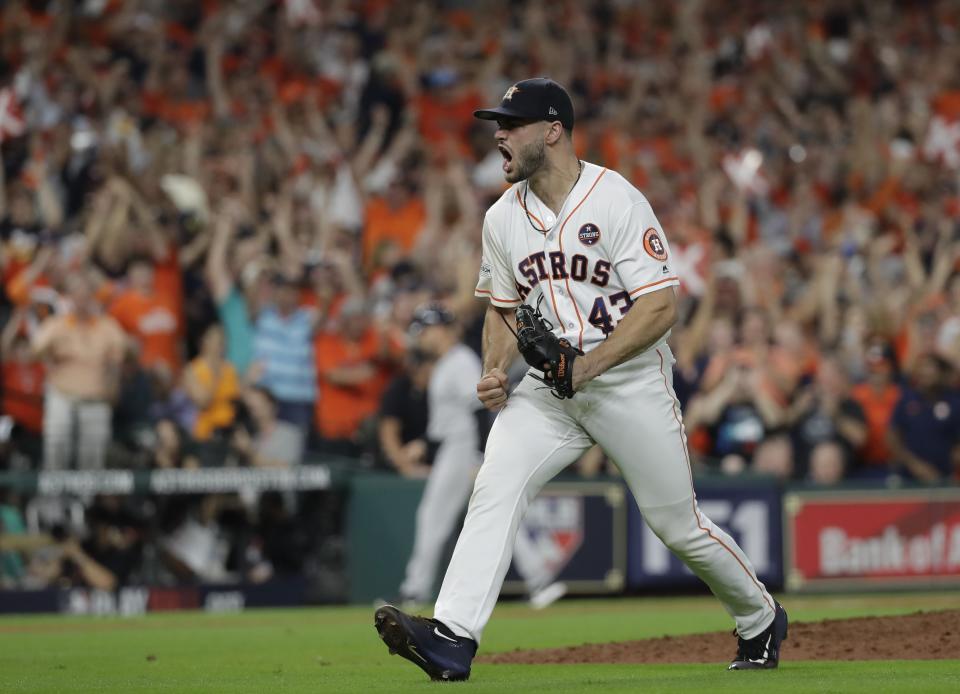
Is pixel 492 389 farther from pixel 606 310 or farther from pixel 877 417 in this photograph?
pixel 877 417

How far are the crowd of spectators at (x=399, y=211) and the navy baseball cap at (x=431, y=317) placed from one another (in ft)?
→ 2.50

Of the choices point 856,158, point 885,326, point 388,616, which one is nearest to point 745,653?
point 388,616

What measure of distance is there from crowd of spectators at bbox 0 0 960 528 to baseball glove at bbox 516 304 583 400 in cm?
723

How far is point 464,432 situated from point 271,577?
81.4 inches

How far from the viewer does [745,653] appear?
660 centimetres

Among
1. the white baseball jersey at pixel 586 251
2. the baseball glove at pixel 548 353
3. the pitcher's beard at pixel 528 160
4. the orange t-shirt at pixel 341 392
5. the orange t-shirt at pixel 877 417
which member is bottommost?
the orange t-shirt at pixel 877 417

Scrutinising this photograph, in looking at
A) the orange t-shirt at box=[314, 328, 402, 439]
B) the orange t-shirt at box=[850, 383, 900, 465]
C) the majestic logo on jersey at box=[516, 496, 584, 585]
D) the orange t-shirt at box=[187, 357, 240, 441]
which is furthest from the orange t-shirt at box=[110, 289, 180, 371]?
the orange t-shirt at box=[850, 383, 900, 465]

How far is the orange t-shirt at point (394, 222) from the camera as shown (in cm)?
1636

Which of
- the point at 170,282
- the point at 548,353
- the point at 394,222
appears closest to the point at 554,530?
the point at 170,282

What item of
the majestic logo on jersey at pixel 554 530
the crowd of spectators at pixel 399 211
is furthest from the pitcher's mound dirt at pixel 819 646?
the crowd of spectators at pixel 399 211

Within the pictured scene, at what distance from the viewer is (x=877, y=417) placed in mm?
14672

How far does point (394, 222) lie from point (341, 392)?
2.97 metres

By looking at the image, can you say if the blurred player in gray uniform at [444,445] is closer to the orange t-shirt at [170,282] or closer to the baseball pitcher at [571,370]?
the orange t-shirt at [170,282]

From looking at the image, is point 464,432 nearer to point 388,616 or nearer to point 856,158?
point 388,616
